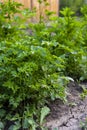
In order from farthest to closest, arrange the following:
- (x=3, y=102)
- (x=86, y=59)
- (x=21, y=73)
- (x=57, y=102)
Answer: (x=86, y=59) < (x=57, y=102) < (x=3, y=102) < (x=21, y=73)

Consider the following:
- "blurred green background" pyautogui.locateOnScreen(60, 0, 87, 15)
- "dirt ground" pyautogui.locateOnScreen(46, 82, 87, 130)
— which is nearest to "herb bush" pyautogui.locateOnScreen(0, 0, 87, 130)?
"dirt ground" pyautogui.locateOnScreen(46, 82, 87, 130)

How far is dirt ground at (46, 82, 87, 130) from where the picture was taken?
9.32ft

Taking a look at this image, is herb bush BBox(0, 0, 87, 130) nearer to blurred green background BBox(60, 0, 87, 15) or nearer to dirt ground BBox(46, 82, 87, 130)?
dirt ground BBox(46, 82, 87, 130)


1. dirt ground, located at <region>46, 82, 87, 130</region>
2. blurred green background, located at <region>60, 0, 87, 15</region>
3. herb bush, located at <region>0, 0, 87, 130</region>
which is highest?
herb bush, located at <region>0, 0, 87, 130</region>

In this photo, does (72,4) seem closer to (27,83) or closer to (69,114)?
(69,114)

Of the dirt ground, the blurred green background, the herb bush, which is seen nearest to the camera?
the herb bush

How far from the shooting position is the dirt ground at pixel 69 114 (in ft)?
9.32

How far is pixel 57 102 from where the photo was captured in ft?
10.2

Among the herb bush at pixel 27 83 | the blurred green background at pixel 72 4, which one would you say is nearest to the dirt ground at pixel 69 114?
the herb bush at pixel 27 83

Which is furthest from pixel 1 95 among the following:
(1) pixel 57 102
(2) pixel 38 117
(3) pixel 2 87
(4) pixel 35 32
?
(4) pixel 35 32

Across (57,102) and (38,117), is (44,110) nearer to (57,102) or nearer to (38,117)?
(38,117)

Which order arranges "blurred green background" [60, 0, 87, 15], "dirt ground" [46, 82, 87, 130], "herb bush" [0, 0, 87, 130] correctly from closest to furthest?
1. "herb bush" [0, 0, 87, 130]
2. "dirt ground" [46, 82, 87, 130]
3. "blurred green background" [60, 0, 87, 15]

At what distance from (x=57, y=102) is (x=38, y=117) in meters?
0.35

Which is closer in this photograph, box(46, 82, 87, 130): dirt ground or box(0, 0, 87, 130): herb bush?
box(0, 0, 87, 130): herb bush
